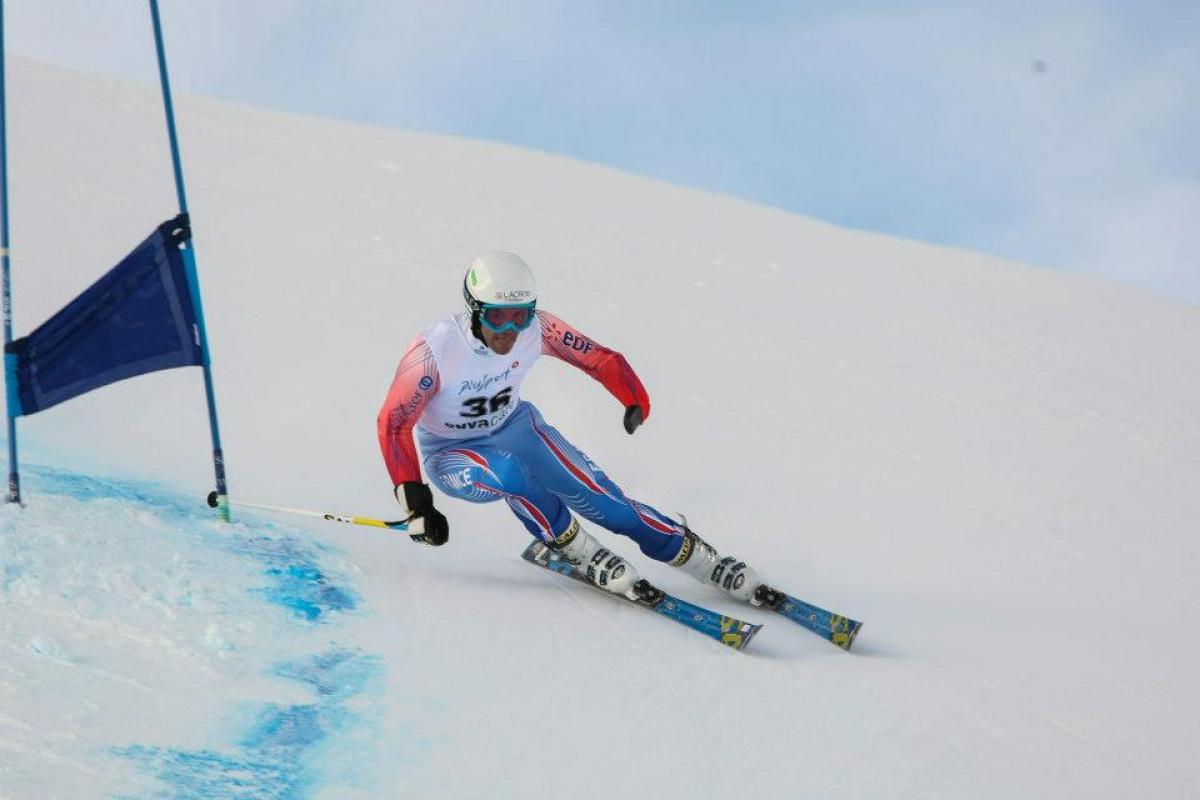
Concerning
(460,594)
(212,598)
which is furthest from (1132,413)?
(212,598)

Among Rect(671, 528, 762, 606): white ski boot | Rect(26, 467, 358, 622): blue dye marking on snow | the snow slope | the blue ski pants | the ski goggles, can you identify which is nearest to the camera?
the snow slope

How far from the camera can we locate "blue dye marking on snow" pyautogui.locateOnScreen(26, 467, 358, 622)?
4.03m

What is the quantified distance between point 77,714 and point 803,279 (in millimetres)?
7115

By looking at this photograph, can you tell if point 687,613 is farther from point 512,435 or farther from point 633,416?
point 512,435

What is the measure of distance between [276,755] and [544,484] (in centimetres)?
177

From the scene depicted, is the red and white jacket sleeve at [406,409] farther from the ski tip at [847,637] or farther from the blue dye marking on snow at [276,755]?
the ski tip at [847,637]

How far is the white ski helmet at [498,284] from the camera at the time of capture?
4395 mm

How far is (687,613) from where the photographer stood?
4.46 metres

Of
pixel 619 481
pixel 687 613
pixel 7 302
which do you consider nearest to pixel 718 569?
pixel 687 613

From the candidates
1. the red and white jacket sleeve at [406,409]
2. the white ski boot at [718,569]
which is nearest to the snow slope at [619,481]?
the white ski boot at [718,569]

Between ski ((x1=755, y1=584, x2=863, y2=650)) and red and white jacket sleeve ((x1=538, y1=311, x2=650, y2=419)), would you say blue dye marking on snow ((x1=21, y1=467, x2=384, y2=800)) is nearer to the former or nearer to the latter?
red and white jacket sleeve ((x1=538, y1=311, x2=650, y2=419))

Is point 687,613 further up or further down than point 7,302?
further down

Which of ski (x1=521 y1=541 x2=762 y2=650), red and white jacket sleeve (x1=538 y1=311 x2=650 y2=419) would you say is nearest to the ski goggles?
red and white jacket sleeve (x1=538 y1=311 x2=650 y2=419)

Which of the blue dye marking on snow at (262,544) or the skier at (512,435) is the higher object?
the skier at (512,435)
